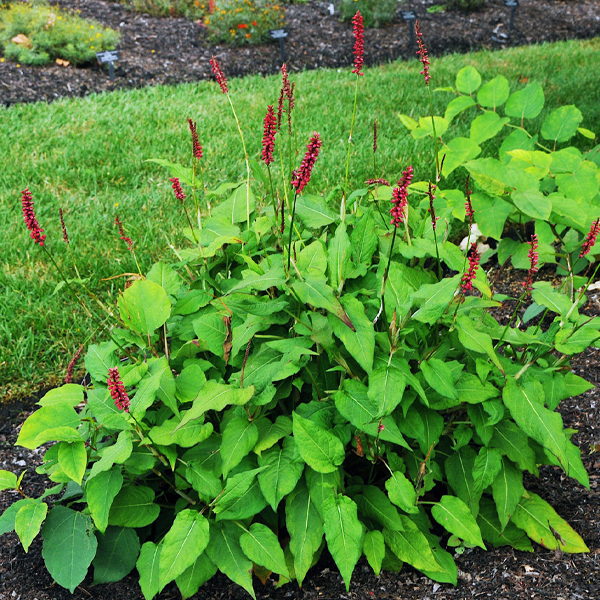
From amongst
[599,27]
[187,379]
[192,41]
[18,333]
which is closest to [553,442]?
[187,379]

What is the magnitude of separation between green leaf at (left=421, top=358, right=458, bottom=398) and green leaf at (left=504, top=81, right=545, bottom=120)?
1794 millimetres

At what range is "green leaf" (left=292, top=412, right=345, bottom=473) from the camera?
1.65m

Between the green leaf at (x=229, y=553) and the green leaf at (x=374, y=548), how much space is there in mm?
343

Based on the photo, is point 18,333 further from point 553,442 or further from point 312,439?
point 553,442

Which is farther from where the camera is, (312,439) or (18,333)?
(18,333)

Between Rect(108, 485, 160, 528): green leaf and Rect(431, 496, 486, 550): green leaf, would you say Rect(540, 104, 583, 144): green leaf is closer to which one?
Rect(431, 496, 486, 550): green leaf

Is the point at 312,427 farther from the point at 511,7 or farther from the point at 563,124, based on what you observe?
the point at 511,7

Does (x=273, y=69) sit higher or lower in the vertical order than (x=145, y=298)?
lower

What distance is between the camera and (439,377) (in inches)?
66.1

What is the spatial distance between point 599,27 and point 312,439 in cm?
1078

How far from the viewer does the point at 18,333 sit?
316 centimetres

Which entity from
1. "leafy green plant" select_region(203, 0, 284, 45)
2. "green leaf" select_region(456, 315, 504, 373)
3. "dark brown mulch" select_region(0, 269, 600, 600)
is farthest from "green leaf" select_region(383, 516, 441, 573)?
"leafy green plant" select_region(203, 0, 284, 45)

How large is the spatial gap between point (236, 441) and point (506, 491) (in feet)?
2.75

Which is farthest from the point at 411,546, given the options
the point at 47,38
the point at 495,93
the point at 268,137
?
the point at 47,38
